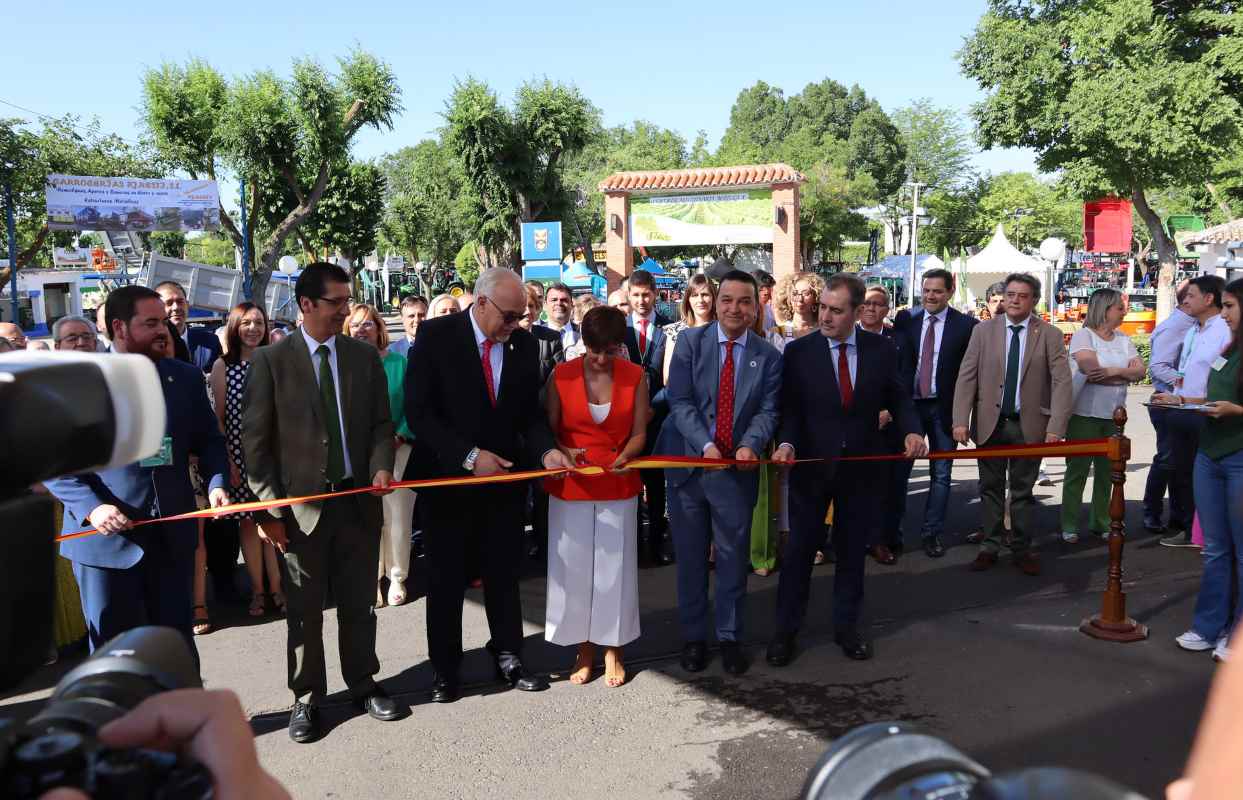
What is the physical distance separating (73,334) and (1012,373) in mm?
5866

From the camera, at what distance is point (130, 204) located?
27719 millimetres

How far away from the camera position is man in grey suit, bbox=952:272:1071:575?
6238 mm

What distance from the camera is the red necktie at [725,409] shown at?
4867 mm

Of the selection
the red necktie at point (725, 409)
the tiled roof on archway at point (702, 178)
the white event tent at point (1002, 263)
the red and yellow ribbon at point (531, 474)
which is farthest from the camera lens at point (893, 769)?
the tiled roof on archway at point (702, 178)

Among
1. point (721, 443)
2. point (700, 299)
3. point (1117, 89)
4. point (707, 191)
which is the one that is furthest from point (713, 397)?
point (707, 191)

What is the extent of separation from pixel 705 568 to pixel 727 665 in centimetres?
52

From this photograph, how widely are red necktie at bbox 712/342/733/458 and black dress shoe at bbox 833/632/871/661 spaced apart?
1.22m

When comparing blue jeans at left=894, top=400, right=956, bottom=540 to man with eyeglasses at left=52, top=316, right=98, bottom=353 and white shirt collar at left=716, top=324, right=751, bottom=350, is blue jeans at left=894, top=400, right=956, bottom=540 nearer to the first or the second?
white shirt collar at left=716, top=324, right=751, bottom=350

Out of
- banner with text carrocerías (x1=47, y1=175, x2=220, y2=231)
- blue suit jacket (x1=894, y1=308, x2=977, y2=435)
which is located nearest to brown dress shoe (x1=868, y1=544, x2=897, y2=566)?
blue suit jacket (x1=894, y1=308, x2=977, y2=435)

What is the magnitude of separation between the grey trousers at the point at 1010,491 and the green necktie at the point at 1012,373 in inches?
6.2

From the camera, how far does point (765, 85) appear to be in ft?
342

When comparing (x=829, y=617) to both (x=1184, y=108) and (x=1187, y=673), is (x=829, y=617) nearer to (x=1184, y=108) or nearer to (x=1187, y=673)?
(x=1187, y=673)

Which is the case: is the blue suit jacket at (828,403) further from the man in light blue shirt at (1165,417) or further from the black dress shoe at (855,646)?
the man in light blue shirt at (1165,417)

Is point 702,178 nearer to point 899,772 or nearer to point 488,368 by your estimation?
point 488,368
